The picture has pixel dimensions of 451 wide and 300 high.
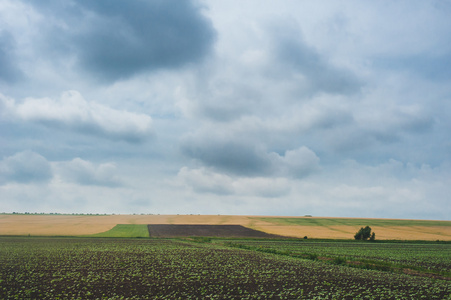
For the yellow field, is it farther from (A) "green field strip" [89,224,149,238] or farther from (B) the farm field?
(B) the farm field

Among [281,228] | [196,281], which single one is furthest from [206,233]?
[196,281]

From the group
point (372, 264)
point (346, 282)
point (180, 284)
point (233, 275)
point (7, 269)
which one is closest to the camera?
point (180, 284)

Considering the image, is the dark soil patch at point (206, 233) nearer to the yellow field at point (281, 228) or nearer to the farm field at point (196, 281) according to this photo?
the yellow field at point (281, 228)

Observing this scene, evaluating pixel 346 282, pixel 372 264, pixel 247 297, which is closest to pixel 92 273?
pixel 247 297

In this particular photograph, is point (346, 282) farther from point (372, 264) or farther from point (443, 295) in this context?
point (372, 264)

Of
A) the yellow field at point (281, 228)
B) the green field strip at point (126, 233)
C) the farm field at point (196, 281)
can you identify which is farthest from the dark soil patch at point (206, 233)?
the farm field at point (196, 281)

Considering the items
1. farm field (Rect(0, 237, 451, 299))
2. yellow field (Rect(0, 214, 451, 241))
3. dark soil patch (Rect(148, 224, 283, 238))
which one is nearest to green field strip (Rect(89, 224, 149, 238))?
dark soil patch (Rect(148, 224, 283, 238))

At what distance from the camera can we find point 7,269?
29.0 m

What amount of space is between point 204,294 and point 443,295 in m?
16.5

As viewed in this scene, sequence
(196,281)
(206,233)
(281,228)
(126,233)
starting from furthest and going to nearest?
1. (281,228)
2. (206,233)
3. (126,233)
4. (196,281)

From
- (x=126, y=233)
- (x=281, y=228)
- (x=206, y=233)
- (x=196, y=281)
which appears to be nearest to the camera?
(x=196, y=281)

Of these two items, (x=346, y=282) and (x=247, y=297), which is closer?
(x=247, y=297)

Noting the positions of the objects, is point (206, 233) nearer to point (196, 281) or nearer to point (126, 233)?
point (126, 233)

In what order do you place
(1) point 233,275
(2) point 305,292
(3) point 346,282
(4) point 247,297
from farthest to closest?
(1) point 233,275
(3) point 346,282
(2) point 305,292
(4) point 247,297
